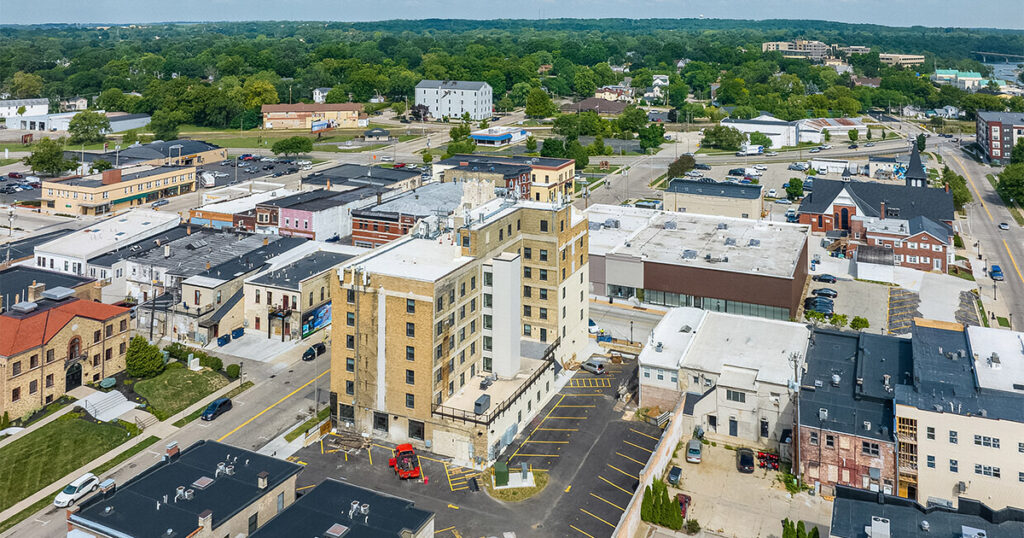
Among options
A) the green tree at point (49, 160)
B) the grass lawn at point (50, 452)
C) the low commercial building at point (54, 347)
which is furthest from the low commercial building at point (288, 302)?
the green tree at point (49, 160)

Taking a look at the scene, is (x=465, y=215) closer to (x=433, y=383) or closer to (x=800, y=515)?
(x=433, y=383)

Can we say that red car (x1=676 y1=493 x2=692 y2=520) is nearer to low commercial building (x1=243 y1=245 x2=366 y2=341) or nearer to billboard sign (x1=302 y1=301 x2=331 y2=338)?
low commercial building (x1=243 y1=245 x2=366 y2=341)

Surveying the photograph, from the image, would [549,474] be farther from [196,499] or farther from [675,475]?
[196,499]

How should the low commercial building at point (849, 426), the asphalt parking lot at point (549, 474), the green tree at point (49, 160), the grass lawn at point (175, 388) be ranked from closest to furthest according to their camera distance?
the asphalt parking lot at point (549, 474), the low commercial building at point (849, 426), the grass lawn at point (175, 388), the green tree at point (49, 160)

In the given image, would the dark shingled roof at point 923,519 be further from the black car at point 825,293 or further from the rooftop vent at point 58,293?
the rooftop vent at point 58,293

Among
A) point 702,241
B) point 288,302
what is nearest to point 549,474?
point 288,302

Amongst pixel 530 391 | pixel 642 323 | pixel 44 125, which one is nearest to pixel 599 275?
pixel 642 323
